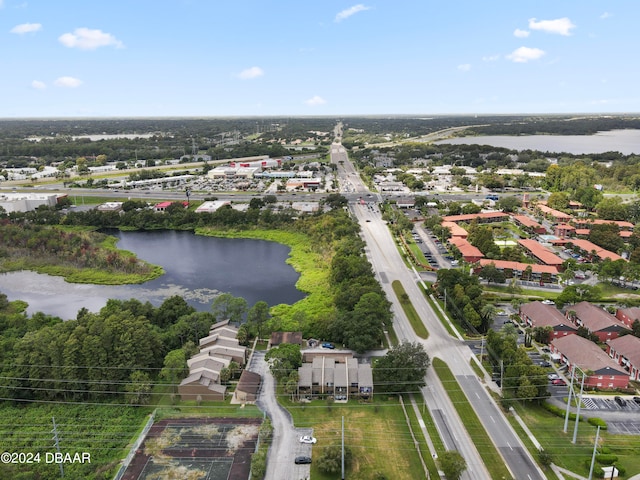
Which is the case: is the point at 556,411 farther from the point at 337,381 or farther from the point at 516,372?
the point at 337,381

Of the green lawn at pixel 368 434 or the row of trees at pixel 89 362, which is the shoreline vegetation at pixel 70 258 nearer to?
the row of trees at pixel 89 362

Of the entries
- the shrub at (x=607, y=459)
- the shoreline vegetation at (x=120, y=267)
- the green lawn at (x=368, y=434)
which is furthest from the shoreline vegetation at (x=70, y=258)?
the shrub at (x=607, y=459)

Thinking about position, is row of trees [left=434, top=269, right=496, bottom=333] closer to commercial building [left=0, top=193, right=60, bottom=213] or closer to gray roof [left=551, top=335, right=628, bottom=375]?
gray roof [left=551, top=335, right=628, bottom=375]

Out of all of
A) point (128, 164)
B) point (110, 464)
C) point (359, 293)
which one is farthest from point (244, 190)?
point (110, 464)

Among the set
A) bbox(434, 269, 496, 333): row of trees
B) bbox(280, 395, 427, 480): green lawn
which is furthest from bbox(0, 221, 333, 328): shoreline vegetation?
bbox(280, 395, 427, 480): green lawn

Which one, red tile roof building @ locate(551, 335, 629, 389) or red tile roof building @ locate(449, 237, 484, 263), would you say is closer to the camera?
red tile roof building @ locate(551, 335, 629, 389)
